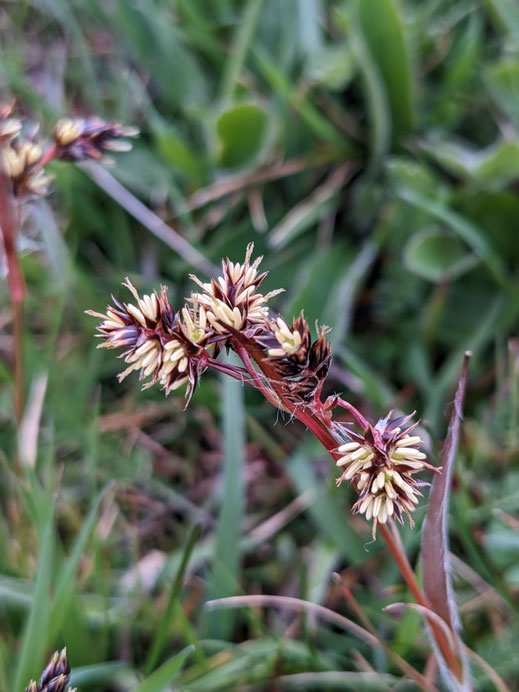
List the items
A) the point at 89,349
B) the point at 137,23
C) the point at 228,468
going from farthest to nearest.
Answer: the point at 137,23, the point at 89,349, the point at 228,468

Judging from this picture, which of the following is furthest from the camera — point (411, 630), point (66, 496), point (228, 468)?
point (66, 496)

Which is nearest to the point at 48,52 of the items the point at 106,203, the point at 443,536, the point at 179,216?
the point at 106,203

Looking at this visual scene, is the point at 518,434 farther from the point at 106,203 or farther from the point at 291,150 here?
the point at 106,203

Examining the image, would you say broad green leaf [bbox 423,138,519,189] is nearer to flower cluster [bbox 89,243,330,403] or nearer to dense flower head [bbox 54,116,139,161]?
dense flower head [bbox 54,116,139,161]

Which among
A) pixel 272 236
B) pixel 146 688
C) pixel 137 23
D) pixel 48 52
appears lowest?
pixel 146 688

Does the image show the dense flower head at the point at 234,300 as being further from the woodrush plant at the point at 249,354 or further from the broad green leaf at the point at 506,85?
the broad green leaf at the point at 506,85

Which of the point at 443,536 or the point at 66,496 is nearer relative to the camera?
the point at 443,536

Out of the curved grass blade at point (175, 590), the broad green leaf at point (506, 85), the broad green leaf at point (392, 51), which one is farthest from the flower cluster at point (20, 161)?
the broad green leaf at point (506, 85)
